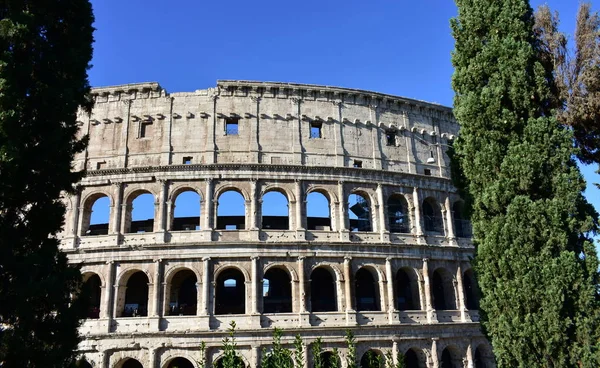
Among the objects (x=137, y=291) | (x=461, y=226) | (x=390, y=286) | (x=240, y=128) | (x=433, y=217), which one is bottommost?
(x=390, y=286)

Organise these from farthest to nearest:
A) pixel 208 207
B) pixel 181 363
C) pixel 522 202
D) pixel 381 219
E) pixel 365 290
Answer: pixel 365 290, pixel 381 219, pixel 208 207, pixel 181 363, pixel 522 202

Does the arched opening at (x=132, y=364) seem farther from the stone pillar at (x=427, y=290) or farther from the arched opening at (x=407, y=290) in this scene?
the stone pillar at (x=427, y=290)

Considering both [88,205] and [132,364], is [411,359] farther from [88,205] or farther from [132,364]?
[88,205]

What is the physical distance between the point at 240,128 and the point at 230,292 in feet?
28.9

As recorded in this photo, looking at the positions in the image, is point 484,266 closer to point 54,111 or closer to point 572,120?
point 572,120

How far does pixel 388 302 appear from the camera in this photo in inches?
932

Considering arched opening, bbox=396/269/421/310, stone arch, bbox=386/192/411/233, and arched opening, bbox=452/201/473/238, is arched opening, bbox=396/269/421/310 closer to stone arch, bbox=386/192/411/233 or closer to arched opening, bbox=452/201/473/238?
stone arch, bbox=386/192/411/233

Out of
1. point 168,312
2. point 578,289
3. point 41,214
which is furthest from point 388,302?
point 41,214

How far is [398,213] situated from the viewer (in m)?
27.1

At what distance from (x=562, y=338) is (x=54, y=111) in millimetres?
13812

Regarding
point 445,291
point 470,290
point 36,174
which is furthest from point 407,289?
point 36,174

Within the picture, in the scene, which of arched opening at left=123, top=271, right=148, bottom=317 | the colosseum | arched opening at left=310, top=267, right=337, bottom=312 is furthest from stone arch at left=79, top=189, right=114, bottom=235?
arched opening at left=310, top=267, right=337, bottom=312

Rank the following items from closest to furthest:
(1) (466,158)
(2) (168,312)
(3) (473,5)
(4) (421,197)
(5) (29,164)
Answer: (5) (29,164) < (1) (466,158) < (3) (473,5) < (2) (168,312) < (4) (421,197)

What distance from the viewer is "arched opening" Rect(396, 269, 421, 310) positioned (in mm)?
24938
